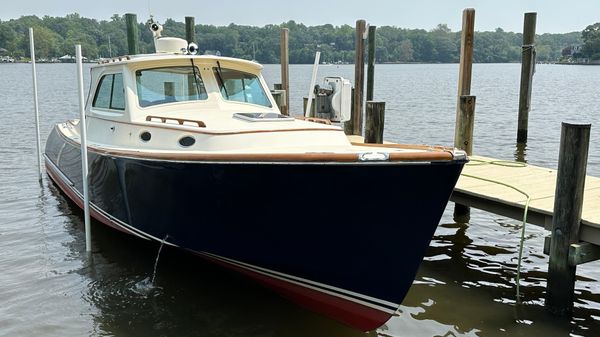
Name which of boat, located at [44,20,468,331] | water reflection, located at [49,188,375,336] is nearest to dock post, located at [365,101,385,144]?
boat, located at [44,20,468,331]

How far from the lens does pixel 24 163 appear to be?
46.0ft

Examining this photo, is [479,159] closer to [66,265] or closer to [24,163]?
[66,265]

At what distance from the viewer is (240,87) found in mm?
7656

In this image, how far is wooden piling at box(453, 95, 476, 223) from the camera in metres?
9.02

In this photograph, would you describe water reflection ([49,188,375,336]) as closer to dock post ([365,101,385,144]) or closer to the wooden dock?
the wooden dock

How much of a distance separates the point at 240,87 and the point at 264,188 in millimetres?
3035

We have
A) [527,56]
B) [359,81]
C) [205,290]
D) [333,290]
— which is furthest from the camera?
[359,81]

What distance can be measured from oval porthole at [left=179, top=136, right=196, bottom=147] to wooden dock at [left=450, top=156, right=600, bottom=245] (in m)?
3.38

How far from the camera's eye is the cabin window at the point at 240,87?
295 inches

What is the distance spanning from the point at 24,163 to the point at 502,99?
27.8 m

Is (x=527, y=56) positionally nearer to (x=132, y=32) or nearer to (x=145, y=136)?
(x=145, y=136)

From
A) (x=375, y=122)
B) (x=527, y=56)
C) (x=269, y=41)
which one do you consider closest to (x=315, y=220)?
(x=375, y=122)

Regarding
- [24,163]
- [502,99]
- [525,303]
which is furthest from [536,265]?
[502,99]

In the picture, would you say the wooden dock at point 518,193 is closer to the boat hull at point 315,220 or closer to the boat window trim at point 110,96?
the boat hull at point 315,220
